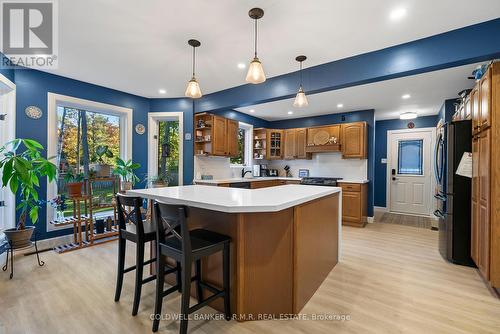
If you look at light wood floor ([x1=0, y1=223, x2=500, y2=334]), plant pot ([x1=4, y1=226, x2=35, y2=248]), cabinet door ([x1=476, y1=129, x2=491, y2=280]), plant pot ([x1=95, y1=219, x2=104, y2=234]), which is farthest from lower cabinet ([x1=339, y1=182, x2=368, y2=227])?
plant pot ([x1=4, y1=226, x2=35, y2=248])

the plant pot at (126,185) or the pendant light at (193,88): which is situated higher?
the pendant light at (193,88)

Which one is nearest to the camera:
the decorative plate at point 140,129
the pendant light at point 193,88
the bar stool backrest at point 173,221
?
the bar stool backrest at point 173,221

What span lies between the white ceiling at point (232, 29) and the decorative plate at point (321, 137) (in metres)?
2.55

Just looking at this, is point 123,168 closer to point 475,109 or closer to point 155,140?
point 155,140

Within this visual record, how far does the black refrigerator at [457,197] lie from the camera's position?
277 centimetres

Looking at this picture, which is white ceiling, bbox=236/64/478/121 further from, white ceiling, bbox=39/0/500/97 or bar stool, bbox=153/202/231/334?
bar stool, bbox=153/202/231/334

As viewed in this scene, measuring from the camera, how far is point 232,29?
2.26 metres

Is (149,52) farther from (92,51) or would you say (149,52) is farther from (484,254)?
(484,254)

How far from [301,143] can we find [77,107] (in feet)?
15.1

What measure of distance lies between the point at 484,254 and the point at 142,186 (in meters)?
5.03

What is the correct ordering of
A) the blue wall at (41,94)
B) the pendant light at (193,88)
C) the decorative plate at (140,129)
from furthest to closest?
the decorative plate at (140,129) < the blue wall at (41,94) < the pendant light at (193,88)

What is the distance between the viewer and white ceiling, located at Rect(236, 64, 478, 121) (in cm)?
334

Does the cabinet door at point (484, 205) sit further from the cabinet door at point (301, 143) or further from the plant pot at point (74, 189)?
the plant pot at point (74, 189)

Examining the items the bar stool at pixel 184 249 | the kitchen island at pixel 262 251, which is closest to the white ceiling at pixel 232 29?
the kitchen island at pixel 262 251
